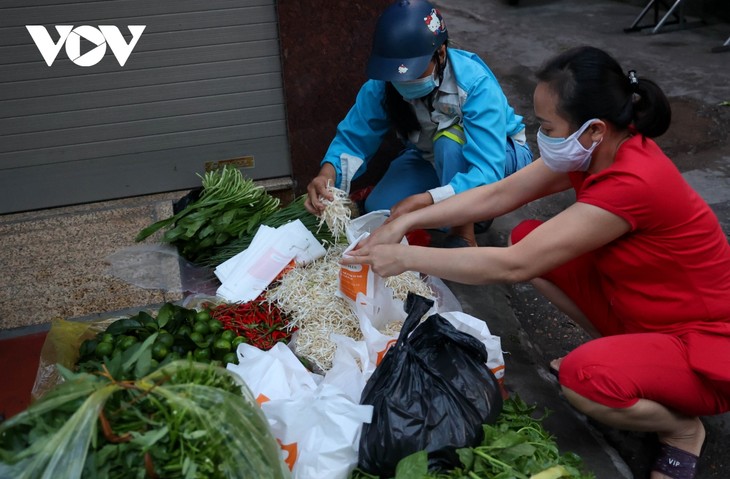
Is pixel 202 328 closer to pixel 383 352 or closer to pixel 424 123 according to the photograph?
pixel 383 352

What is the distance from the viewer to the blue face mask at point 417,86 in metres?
3.38

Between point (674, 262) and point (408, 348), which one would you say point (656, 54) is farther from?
point (408, 348)

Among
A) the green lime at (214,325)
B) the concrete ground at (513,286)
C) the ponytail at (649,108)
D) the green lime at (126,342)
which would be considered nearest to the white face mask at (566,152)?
the ponytail at (649,108)

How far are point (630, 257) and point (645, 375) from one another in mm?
412

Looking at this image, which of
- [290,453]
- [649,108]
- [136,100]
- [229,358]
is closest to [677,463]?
[649,108]

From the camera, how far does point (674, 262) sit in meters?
2.56

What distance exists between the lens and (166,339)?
2.73m

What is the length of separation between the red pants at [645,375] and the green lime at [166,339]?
1.46 metres

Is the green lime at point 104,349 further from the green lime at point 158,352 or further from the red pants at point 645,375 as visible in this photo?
the red pants at point 645,375

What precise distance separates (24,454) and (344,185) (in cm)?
229

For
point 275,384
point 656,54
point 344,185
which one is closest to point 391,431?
point 275,384

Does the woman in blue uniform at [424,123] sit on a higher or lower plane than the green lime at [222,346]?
higher

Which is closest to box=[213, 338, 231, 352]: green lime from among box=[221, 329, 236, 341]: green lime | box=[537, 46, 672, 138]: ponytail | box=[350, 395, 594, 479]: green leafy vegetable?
box=[221, 329, 236, 341]: green lime

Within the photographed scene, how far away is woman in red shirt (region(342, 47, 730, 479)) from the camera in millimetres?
2451
